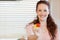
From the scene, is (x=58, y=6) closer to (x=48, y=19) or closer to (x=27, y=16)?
(x=27, y=16)

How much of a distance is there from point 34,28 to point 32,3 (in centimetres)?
80

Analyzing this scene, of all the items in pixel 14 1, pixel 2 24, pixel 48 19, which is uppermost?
pixel 14 1

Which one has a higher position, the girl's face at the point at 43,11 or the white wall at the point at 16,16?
the girl's face at the point at 43,11

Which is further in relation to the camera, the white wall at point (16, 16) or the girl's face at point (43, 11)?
the white wall at point (16, 16)

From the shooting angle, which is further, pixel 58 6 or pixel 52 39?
pixel 58 6

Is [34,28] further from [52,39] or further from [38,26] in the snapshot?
[52,39]

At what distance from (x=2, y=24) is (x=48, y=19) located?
0.84 m

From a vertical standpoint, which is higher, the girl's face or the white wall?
the girl's face

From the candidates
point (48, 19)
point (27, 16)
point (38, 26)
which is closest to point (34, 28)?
point (38, 26)

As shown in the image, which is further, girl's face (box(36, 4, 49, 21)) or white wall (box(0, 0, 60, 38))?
white wall (box(0, 0, 60, 38))

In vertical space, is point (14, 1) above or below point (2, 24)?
above

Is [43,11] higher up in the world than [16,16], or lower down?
higher up

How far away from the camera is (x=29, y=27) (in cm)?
122

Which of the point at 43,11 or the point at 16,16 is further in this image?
the point at 16,16
